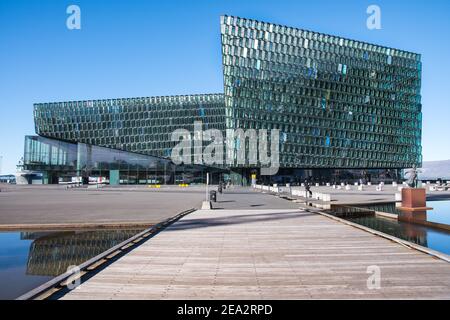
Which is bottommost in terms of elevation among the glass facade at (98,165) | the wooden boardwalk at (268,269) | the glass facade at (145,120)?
the wooden boardwalk at (268,269)

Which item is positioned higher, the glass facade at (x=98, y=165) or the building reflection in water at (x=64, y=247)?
the glass facade at (x=98, y=165)

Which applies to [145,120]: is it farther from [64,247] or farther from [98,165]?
[64,247]

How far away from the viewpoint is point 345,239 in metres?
11.0

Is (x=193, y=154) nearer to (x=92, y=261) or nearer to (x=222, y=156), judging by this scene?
(x=222, y=156)

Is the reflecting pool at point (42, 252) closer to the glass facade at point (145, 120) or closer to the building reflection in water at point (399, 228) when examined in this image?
the building reflection in water at point (399, 228)

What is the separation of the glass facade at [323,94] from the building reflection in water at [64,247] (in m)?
70.1

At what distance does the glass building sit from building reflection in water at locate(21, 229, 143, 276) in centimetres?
6997

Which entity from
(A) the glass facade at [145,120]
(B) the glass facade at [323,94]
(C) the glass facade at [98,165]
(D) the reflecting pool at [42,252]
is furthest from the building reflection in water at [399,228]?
(A) the glass facade at [145,120]

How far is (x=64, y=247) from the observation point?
11539mm

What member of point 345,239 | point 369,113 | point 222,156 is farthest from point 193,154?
point 345,239

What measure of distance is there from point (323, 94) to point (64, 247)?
86.9 m

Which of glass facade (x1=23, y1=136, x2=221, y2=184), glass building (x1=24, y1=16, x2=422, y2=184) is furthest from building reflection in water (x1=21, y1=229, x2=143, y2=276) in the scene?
glass facade (x1=23, y1=136, x2=221, y2=184)

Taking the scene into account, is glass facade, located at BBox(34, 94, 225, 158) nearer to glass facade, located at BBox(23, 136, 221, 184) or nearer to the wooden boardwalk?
glass facade, located at BBox(23, 136, 221, 184)

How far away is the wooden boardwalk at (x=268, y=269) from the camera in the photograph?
5.95 metres
